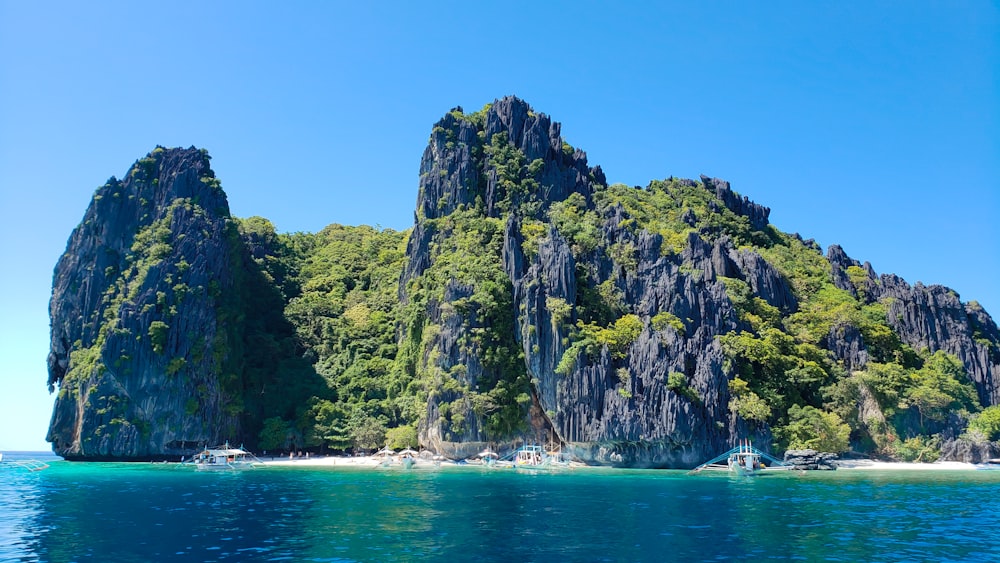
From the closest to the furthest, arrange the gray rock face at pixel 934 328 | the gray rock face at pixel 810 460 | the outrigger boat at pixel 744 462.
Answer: the outrigger boat at pixel 744 462, the gray rock face at pixel 810 460, the gray rock face at pixel 934 328

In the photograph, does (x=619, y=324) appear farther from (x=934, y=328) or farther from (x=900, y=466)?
(x=934, y=328)

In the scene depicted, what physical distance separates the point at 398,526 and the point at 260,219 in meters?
98.1

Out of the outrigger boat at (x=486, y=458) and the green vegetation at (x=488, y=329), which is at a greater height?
the green vegetation at (x=488, y=329)

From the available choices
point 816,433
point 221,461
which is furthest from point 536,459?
point 221,461

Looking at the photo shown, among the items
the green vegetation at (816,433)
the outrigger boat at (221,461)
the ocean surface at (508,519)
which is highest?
the green vegetation at (816,433)

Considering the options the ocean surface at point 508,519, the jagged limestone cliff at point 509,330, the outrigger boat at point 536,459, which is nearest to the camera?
the ocean surface at point 508,519

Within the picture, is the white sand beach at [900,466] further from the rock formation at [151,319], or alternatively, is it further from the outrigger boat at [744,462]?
the rock formation at [151,319]

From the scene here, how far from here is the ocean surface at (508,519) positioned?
25094 mm

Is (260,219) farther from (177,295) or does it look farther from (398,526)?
(398,526)

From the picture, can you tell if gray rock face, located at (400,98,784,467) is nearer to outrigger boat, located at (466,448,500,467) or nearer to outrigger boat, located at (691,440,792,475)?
outrigger boat, located at (691,440,792,475)

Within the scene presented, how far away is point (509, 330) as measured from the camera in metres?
78.9

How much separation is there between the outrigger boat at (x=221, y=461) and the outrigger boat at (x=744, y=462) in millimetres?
45621

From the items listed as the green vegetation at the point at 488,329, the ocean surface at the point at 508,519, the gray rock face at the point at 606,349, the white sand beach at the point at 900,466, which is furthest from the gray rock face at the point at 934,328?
the ocean surface at the point at 508,519

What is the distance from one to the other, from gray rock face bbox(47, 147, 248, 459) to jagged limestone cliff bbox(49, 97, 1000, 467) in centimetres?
30
